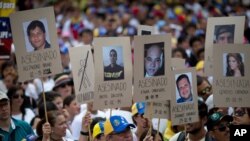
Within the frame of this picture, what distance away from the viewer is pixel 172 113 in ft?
38.1

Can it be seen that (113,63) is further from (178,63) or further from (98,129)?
(178,63)

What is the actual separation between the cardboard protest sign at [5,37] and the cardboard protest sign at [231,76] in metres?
3.06

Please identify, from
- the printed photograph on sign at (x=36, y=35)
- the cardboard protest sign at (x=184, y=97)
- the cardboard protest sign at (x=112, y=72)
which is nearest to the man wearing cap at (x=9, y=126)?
the printed photograph on sign at (x=36, y=35)

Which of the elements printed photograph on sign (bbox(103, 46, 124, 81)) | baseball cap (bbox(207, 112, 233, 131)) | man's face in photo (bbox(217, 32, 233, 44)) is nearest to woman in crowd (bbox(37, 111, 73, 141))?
printed photograph on sign (bbox(103, 46, 124, 81))

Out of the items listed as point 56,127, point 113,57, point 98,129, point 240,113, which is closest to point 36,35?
point 113,57

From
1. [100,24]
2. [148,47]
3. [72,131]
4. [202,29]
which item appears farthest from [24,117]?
[100,24]

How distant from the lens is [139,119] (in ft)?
41.2

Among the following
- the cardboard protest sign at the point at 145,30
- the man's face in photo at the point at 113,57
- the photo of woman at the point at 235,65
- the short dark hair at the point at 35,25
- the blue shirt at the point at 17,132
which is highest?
the short dark hair at the point at 35,25

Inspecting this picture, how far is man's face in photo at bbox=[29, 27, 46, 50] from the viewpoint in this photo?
11.5 m

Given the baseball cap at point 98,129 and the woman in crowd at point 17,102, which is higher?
the woman in crowd at point 17,102

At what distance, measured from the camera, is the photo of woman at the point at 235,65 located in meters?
11.5

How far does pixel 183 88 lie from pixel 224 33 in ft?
5.37

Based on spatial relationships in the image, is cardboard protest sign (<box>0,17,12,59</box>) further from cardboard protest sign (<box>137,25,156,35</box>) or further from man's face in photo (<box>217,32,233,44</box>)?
man's face in photo (<box>217,32,233,44</box>)

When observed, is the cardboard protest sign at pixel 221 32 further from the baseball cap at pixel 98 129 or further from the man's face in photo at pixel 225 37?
the baseball cap at pixel 98 129
